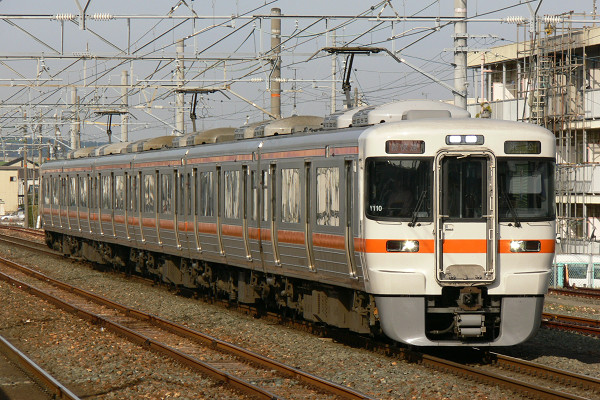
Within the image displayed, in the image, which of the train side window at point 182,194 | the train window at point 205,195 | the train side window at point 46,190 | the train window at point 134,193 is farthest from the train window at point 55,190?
the train window at point 205,195

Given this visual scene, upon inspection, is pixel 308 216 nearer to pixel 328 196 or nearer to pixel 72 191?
pixel 328 196

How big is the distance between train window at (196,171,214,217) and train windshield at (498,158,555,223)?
7297 millimetres

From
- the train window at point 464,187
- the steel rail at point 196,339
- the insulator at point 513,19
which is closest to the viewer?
the steel rail at point 196,339

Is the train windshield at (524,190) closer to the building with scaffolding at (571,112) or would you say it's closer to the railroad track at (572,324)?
the railroad track at (572,324)

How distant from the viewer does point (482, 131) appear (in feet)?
39.1

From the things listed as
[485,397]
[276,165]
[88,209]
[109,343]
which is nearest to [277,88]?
[88,209]

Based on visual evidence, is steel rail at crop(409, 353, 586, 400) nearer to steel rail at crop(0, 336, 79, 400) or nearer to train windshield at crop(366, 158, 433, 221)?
train windshield at crop(366, 158, 433, 221)

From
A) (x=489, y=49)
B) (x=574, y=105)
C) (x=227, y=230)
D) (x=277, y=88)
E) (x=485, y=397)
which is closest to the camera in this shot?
(x=485, y=397)

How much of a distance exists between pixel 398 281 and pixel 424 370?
1.05 meters

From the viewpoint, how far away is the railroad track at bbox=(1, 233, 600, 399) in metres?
9.92

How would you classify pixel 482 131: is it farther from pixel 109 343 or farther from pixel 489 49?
pixel 489 49

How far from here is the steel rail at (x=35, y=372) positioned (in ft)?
34.2

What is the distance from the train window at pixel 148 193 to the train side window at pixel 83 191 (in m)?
5.72

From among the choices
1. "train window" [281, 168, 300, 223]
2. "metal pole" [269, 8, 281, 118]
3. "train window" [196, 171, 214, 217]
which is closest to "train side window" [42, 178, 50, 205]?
"metal pole" [269, 8, 281, 118]
